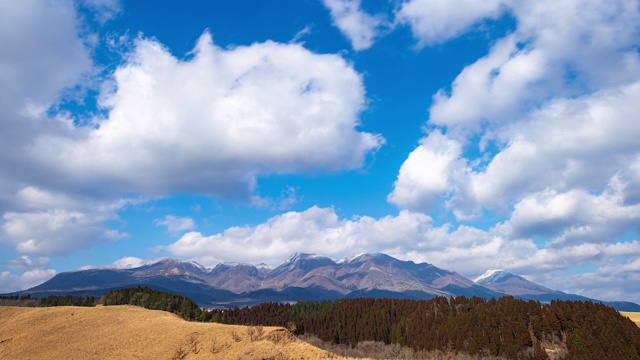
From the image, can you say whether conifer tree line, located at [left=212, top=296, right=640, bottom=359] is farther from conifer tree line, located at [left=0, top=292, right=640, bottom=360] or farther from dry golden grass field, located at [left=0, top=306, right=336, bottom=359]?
dry golden grass field, located at [left=0, top=306, right=336, bottom=359]

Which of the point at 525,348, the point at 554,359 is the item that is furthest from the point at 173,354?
the point at 525,348

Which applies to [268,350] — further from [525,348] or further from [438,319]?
[438,319]

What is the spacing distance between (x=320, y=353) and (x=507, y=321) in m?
149

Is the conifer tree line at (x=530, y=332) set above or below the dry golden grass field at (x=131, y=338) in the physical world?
below

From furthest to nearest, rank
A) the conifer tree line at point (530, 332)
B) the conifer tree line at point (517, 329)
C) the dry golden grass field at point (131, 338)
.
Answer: the conifer tree line at point (517, 329)
the conifer tree line at point (530, 332)
the dry golden grass field at point (131, 338)

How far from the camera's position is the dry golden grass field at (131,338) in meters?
54.5

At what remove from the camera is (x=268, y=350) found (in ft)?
173

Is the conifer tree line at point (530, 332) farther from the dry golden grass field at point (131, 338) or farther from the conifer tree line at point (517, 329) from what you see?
the dry golden grass field at point (131, 338)

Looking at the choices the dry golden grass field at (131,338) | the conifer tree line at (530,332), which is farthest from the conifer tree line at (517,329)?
the dry golden grass field at (131,338)

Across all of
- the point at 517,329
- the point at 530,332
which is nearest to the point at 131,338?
the point at 517,329

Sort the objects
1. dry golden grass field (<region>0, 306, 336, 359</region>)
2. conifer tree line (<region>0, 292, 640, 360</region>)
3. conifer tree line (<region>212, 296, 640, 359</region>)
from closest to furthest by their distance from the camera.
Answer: dry golden grass field (<region>0, 306, 336, 359</region>) < conifer tree line (<region>212, 296, 640, 359</region>) < conifer tree line (<region>0, 292, 640, 360</region>)

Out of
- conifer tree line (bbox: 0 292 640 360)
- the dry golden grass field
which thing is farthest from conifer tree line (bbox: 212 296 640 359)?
the dry golden grass field

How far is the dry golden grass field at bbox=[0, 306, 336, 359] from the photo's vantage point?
54.5 meters

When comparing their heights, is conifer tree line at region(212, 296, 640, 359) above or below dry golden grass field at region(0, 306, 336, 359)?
below
